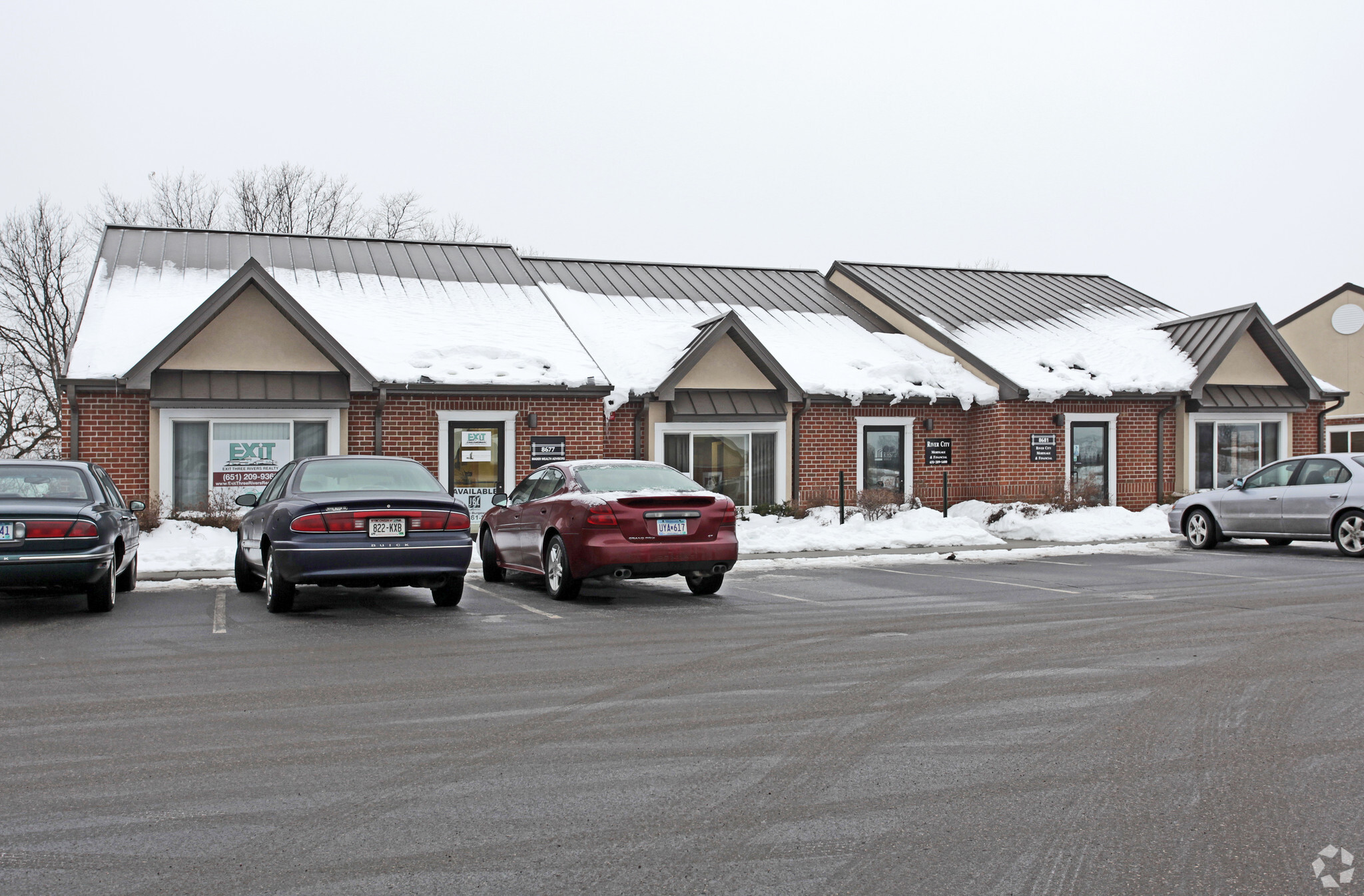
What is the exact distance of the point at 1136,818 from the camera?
4461mm

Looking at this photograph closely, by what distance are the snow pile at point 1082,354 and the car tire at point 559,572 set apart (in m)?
14.0

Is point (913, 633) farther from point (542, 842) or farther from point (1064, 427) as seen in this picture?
point (1064, 427)

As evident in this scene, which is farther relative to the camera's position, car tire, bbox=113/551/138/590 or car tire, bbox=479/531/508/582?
car tire, bbox=479/531/508/582

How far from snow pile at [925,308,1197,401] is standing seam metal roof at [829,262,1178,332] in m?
0.54

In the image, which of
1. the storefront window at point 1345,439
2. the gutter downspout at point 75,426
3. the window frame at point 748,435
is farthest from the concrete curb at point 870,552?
the storefront window at point 1345,439

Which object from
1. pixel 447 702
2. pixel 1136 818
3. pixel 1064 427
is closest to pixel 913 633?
pixel 447 702

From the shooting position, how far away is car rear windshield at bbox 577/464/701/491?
39.3 ft

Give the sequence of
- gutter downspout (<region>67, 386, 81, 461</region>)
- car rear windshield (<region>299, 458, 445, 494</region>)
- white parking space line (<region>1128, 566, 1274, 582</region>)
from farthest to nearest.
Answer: gutter downspout (<region>67, 386, 81, 461</region>) → white parking space line (<region>1128, 566, 1274, 582</region>) → car rear windshield (<region>299, 458, 445, 494</region>)

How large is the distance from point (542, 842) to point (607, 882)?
0.47 metres

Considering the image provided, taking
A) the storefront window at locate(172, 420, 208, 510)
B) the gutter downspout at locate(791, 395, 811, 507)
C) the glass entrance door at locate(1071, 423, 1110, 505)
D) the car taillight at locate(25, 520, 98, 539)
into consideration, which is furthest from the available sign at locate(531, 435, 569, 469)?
the glass entrance door at locate(1071, 423, 1110, 505)

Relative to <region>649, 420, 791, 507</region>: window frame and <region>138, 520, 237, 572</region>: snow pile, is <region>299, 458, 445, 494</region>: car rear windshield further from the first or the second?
<region>649, 420, 791, 507</region>: window frame

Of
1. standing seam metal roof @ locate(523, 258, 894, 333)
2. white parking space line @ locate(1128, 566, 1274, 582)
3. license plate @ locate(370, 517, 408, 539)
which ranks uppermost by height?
standing seam metal roof @ locate(523, 258, 894, 333)

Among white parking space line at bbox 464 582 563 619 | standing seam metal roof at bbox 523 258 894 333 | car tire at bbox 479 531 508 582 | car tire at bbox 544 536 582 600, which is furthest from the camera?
standing seam metal roof at bbox 523 258 894 333

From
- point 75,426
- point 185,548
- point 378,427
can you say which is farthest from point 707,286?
point 185,548
